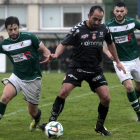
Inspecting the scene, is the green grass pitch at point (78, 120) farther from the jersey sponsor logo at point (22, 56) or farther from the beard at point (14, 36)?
the beard at point (14, 36)

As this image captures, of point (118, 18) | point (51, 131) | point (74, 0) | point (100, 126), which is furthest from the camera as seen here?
point (74, 0)

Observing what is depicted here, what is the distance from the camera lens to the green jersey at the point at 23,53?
663cm

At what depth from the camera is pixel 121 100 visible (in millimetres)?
11273

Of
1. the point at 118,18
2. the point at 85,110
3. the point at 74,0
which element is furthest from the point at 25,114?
the point at 74,0

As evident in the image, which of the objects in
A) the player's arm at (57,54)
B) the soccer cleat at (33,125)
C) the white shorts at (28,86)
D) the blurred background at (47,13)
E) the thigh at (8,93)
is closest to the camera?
the player's arm at (57,54)

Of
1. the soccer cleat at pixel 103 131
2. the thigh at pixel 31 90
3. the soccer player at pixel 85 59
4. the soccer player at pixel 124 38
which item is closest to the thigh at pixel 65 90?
the soccer player at pixel 85 59

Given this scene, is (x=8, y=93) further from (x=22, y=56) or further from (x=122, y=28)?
(x=122, y=28)

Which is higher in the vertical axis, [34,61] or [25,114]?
[34,61]

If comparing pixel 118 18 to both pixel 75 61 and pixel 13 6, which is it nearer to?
pixel 75 61

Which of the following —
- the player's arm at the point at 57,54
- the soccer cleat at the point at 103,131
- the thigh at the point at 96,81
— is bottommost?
the soccer cleat at the point at 103,131

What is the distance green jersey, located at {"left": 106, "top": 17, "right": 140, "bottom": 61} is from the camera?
8.10 m

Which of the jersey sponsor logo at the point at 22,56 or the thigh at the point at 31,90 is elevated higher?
the jersey sponsor logo at the point at 22,56

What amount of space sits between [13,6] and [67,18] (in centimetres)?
402

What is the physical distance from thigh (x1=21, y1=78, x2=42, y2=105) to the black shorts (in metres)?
0.68
